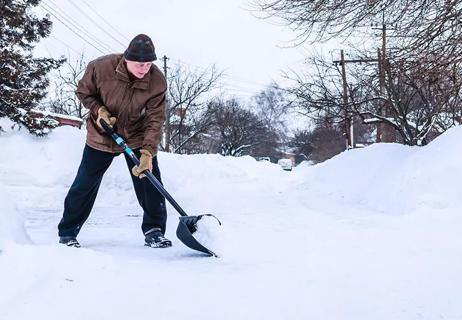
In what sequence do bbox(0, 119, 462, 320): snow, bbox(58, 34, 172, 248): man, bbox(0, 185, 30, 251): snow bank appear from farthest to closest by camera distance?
bbox(58, 34, 172, 248): man < bbox(0, 185, 30, 251): snow bank < bbox(0, 119, 462, 320): snow

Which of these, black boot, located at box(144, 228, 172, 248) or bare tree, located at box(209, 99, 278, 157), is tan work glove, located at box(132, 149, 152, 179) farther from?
bare tree, located at box(209, 99, 278, 157)

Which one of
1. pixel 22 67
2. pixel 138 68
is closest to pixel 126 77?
pixel 138 68

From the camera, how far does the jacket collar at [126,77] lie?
12.1 ft

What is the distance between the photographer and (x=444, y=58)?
733 centimetres

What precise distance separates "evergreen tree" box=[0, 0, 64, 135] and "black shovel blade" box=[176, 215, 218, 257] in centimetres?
837

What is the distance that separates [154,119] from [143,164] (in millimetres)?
407

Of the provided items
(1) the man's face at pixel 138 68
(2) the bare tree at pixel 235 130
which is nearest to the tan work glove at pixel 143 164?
(1) the man's face at pixel 138 68

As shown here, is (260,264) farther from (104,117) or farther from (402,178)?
(402,178)

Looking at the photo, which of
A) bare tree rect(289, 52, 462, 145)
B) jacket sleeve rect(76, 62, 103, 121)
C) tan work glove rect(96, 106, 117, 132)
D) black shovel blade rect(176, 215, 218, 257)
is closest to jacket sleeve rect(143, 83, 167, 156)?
tan work glove rect(96, 106, 117, 132)

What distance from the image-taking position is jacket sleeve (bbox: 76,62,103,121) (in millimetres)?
3756

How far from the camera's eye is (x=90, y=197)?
3.88 meters

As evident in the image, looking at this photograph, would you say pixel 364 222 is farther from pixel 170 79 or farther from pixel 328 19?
pixel 170 79

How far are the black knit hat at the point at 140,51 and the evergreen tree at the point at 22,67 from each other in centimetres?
818

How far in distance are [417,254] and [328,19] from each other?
502 cm
